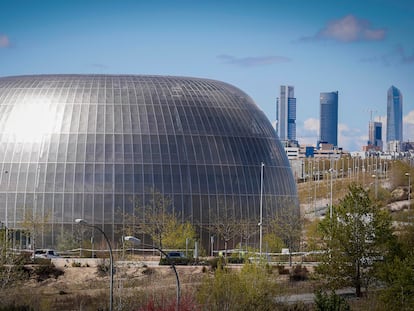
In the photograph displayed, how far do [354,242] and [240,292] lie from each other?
57.3 feet

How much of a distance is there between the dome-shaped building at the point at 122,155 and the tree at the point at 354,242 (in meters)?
35.4

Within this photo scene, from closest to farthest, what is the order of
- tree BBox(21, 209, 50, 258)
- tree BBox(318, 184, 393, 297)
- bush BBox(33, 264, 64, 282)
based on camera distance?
1. tree BBox(318, 184, 393, 297)
2. bush BBox(33, 264, 64, 282)
3. tree BBox(21, 209, 50, 258)

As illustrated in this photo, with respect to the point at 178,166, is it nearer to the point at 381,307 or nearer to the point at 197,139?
the point at 197,139

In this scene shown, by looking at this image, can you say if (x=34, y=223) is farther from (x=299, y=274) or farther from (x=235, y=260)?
(x=299, y=274)

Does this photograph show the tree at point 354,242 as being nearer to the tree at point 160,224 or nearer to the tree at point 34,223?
the tree at point 160,224

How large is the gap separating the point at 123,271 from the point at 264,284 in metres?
24.7

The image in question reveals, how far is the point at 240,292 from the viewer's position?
3004 inches

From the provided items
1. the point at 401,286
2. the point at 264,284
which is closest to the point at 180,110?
the point at 264,284

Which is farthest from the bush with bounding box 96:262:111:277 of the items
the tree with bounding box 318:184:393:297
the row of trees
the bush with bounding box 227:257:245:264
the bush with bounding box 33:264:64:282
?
the tree with bounding box 318:184:393:297

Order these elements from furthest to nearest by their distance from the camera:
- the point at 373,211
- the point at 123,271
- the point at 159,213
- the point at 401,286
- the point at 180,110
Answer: the point at 180,110 → the point at 159,213 → the point at 123,271 → the point at 373,211 → the point at 401,286

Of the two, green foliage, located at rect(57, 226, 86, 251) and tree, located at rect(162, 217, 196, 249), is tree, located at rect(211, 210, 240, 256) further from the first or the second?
green foliage, located at rect(57, 226, 86, 251)

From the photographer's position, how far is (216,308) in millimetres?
74000

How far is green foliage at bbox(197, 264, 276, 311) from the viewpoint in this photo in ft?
245

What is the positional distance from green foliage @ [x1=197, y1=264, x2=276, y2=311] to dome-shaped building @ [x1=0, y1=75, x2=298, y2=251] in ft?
146
